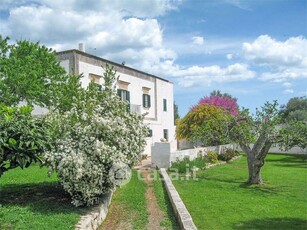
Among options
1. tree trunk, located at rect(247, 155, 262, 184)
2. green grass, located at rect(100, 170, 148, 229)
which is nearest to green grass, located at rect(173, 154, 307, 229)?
tree trunk, located at rect(247, 155, 262, 184)

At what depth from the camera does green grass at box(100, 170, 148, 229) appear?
26.6ft

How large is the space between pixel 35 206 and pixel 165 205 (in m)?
3.57

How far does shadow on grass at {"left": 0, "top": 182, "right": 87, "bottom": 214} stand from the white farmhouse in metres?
9.33

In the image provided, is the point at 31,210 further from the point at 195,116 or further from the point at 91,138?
the point at 195,116

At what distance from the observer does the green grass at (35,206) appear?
6.58 meters

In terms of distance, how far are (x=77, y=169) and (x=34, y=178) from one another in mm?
5586

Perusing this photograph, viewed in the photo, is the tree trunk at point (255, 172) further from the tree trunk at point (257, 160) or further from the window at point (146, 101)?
the window at point (146, 101)

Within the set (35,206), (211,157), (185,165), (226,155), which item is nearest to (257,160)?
A: (185,165)

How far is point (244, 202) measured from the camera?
405 inches

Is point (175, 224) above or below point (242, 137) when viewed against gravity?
below

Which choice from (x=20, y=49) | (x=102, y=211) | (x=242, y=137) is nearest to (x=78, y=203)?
(x=102, y=211)

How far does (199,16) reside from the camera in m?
10.2

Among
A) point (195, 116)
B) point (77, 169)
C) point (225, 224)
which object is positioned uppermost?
point (195, 116)

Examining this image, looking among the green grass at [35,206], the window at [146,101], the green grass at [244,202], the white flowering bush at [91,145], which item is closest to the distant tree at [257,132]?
the green grass at [244,202]
